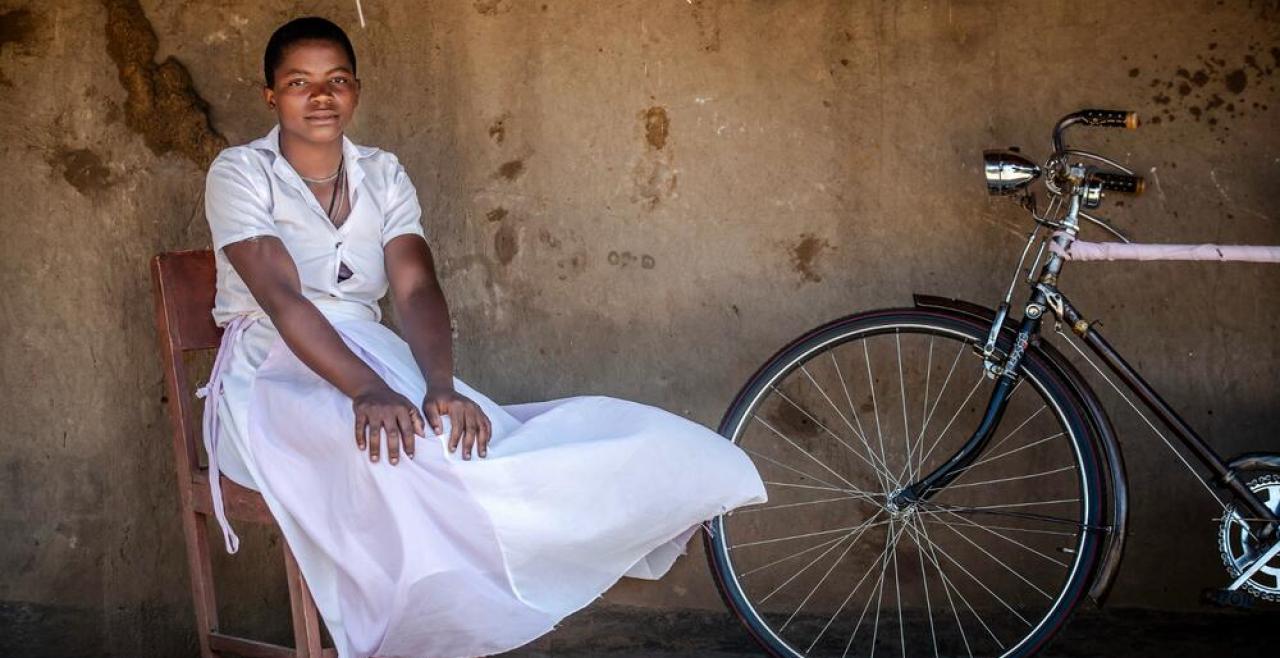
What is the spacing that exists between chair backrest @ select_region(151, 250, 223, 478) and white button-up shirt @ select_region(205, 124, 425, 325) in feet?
0.17

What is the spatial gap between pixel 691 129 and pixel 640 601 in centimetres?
136

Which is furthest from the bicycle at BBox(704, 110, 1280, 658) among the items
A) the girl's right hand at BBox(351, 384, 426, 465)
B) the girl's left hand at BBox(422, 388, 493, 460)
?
the girl's right hand at BBox(351, 384, 426, 465)

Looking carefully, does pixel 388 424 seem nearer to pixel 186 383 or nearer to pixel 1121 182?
pixel 186 383

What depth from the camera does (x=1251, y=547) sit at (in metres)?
3.34

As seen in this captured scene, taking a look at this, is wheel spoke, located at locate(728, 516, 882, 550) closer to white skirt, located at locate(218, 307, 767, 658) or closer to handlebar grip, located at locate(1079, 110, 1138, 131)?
white skirt, located at locate(218, 307, 767, 658)

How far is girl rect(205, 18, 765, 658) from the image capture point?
9.23ft

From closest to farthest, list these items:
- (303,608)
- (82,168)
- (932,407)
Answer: (303,608) < (82,168) < (932,407)

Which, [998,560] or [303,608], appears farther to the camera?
[998,560]

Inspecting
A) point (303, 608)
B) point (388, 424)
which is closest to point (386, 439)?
point (388, 424)

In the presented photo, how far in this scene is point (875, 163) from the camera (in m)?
3.81

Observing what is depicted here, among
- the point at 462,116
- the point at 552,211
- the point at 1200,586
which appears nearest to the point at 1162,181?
the point at 1200,586

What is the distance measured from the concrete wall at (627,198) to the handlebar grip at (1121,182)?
0.58 metres

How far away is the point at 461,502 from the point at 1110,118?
1.76 meters

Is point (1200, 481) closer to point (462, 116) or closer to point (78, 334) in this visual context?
point (462, 116)
